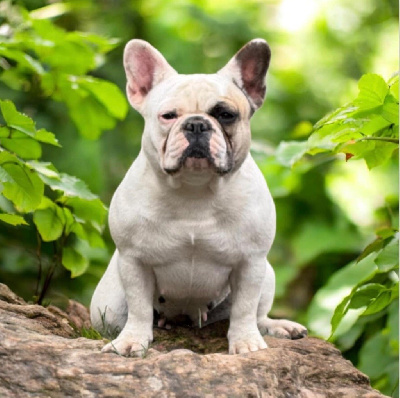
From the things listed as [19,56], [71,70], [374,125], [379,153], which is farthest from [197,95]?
[71,70]

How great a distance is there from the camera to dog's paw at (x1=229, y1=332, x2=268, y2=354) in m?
3.49

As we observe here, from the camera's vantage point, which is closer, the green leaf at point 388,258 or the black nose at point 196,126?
the black nose at point 196,126

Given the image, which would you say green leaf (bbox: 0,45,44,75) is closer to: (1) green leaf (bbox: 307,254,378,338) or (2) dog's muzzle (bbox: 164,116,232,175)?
(2) dog's muzzle (bbox: 164,116,232,175)

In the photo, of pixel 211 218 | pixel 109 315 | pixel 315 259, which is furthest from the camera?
pixel 315 259

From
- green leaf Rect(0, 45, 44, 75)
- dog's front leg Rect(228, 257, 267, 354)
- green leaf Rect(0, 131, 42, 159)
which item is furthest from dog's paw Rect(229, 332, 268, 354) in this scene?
green leaf Rect(0, 45, 44, 75)

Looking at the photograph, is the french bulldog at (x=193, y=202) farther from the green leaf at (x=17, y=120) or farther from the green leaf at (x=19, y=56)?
the green leaf at (x=19, y=56)

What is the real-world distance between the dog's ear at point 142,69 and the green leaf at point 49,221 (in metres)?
0.81

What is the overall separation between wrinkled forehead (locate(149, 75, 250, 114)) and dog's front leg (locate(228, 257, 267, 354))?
66cm

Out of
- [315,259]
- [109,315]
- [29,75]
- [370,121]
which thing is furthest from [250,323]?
[315,259]

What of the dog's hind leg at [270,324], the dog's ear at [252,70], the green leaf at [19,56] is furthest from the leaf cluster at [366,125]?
the green leaf at [19,56]

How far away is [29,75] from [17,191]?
1657 mm

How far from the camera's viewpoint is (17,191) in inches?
149

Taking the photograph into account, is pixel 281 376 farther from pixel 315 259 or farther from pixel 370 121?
pixel 315 259

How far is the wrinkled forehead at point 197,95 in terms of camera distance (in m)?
3.42
